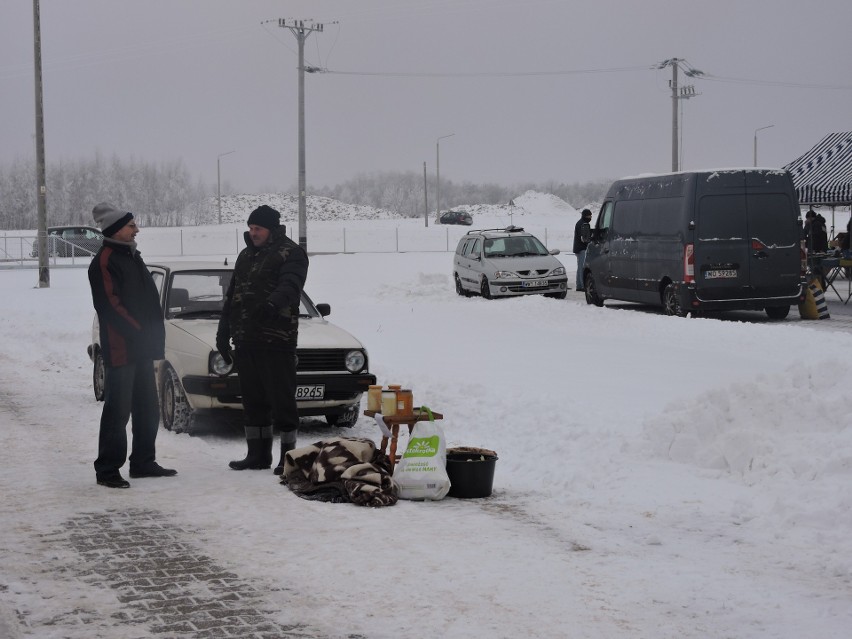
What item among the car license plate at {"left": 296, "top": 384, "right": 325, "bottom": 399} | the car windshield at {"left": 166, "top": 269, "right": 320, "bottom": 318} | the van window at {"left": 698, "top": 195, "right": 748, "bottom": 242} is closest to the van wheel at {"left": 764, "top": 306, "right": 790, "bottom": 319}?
the van window at {"left": 698, "top": 195, "right": 748, "bottom": 242}

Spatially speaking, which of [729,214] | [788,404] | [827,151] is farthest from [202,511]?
[827,151]

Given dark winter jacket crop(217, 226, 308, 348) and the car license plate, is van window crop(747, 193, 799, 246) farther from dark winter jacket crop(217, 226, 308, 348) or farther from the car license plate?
dark winter jacket crop(217, 226, 308, 348)

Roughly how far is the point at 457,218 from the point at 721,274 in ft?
270

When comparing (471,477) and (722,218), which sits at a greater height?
(722,218)

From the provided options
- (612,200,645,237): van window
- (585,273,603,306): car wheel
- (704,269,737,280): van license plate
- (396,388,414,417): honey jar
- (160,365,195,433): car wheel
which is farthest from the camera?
(585,273,603,306): car wheel

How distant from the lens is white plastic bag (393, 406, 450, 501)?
739 cm

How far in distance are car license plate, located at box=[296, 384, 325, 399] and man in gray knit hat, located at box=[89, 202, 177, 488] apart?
5.37ft

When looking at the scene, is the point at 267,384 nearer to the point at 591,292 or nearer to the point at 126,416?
the point at 126,416

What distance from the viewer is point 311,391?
977cm

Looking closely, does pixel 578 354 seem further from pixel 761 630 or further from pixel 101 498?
pixel 761 630

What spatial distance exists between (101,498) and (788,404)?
187 inches

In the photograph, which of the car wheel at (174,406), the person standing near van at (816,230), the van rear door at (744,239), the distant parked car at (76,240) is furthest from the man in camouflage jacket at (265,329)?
the distant parked car at (76,240)

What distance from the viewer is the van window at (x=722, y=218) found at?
19.2 m

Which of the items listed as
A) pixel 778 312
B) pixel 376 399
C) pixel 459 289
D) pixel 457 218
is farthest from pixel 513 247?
pixel 457 218
